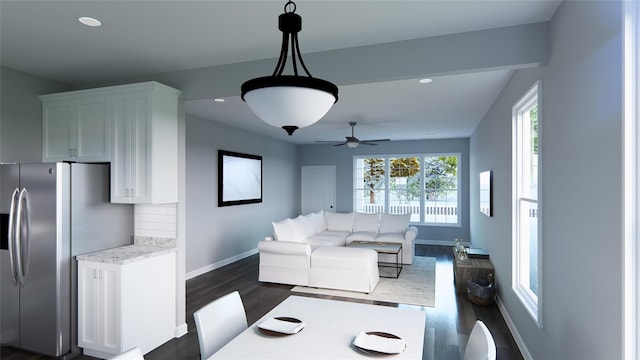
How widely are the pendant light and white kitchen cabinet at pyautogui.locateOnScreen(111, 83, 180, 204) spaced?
2127mm

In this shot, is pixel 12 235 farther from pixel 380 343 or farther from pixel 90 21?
pixel 380 343

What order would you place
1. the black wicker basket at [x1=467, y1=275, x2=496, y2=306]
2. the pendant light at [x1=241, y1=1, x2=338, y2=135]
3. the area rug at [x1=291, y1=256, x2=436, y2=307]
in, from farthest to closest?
1. the area rug at [x1=291, y1=256, x2=436, y2=307]
2. the black wicker basket at [x1=467, y1=275, x2=496, y2=306]
3. the pendant light at [x1=241, y1=1, x2=338, y2=135]

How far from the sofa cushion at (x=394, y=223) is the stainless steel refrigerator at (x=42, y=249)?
5.25 m

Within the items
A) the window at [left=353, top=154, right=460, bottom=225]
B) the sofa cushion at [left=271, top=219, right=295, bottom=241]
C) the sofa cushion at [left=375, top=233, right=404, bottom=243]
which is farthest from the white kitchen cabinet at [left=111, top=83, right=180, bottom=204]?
the window at [left=353, top=154, right=460, bottom=225]

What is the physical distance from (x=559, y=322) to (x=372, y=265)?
2.77m

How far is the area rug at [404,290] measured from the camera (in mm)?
4422

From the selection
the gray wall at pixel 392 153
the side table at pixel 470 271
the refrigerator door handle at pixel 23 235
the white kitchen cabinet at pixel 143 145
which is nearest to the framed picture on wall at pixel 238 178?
the gray wall at pixel 392 153

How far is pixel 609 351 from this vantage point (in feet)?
4.92

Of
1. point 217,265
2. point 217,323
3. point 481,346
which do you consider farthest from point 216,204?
point 481,346

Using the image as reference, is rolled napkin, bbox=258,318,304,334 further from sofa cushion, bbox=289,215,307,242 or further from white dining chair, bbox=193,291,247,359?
sofa cushion, bbox=289,215,307,242

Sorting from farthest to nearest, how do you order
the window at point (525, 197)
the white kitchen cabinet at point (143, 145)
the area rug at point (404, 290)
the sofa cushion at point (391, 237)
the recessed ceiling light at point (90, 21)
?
the sofa cushion at point (391, 237), the area rug at point (404, 290), the white kitchen cabinet at point (143, 145), the window at point (525, 197), the recessed ceiling light at point (90, 21)

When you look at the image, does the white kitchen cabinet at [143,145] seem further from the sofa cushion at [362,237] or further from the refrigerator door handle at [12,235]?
the sofa cushion at [362,237]

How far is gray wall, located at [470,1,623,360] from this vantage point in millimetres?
1477

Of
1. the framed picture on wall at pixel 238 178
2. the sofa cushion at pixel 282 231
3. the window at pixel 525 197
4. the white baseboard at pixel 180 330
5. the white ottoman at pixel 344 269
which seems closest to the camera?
the window at pixel 525 197
